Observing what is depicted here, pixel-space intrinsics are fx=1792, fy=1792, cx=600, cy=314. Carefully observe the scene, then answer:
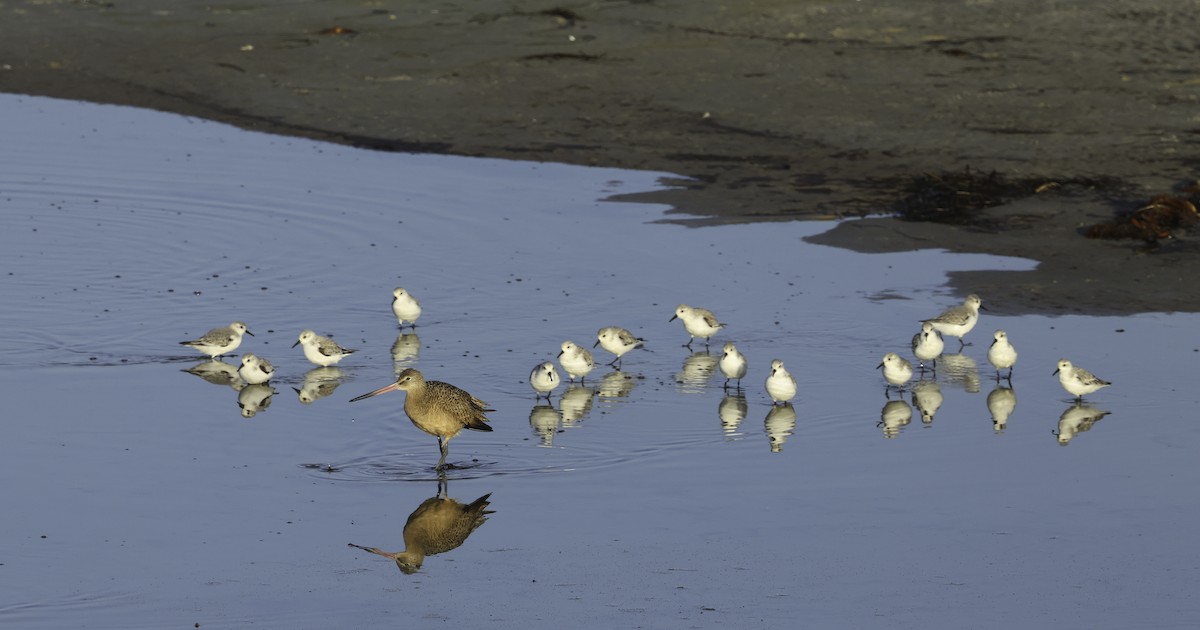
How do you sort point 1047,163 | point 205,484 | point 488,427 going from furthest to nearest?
point 1047,163 < point 488,427 < point 205,484

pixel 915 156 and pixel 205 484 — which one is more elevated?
pixel 915 156

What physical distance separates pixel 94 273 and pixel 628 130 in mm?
9002

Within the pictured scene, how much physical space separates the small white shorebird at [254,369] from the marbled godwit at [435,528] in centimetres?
366

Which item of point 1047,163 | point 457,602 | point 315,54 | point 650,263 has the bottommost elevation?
point 457,602

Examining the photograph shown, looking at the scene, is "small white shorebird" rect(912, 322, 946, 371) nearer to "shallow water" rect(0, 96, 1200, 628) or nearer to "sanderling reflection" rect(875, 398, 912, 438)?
"shallow water" rect(0, 96, 1200, 628)

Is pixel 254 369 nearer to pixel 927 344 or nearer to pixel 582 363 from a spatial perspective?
pixel 582 363

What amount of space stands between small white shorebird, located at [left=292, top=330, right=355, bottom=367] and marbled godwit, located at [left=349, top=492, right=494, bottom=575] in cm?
389

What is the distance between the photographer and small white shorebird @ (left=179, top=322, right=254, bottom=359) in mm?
16500

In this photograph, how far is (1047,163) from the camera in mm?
23359

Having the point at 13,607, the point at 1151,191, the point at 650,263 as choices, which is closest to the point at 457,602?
the point at 13,607

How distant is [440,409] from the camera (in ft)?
44.4

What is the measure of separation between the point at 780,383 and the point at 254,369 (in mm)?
4638

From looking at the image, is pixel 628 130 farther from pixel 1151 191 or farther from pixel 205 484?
pixel 205 484

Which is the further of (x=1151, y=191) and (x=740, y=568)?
(x=1151, y=191)
